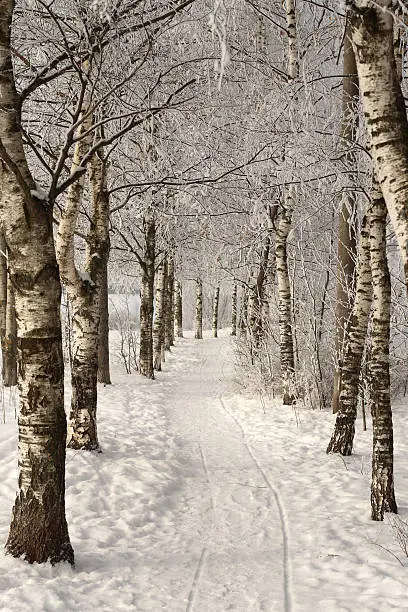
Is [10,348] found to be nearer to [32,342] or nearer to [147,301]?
[147,301]

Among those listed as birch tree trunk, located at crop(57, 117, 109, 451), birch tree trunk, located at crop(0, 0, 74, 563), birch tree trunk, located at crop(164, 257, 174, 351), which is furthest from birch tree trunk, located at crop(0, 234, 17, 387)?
birch tree trunk, located at crop(164, 257, 174, 351)

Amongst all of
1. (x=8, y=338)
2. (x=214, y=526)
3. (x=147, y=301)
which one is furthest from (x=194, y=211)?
(x=214, y=526)

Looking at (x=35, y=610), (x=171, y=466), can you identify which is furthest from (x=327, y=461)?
(x=35, y=610)

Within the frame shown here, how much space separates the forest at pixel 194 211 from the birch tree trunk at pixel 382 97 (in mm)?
11

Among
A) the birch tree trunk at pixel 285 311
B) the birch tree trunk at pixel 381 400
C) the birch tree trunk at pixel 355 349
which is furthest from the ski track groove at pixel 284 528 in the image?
the birch tree trunk at pixel 285 311

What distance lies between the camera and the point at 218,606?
3.73 meters

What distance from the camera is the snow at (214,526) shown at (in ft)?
12.4

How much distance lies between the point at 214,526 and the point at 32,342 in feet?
8.81

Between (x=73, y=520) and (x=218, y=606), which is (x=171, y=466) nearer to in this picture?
(x=73, y=520)

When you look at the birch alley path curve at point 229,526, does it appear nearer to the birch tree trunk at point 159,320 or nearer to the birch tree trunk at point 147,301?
the birch tree trunk at point 147,301

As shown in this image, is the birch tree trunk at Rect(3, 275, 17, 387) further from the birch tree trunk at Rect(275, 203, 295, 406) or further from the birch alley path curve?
the birch tree trunk at Rect(275, 203, 295, 406)

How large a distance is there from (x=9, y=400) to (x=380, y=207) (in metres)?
7.32

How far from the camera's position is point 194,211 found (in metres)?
12.3

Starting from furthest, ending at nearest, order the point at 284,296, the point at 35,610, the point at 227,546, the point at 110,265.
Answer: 1. the point at 110,265
2. the point at 284,296
3. the point at 227,546
4. the point at 35,610
